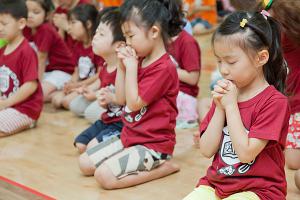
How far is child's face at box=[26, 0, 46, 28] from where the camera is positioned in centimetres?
315

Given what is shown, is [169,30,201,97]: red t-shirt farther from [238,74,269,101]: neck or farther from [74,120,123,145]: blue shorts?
[238,74,269,101]: neck

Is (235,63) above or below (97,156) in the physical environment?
above

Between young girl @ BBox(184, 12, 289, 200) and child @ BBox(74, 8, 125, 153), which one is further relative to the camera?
child @ BBox(74, 8, 125, 153)

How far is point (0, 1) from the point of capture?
2.63 m

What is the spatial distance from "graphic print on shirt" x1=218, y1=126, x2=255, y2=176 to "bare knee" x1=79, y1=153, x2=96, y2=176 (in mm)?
709

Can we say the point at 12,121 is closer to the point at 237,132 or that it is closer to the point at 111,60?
the point at 111,60

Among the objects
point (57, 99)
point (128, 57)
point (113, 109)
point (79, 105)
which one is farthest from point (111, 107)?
point (57, 99)

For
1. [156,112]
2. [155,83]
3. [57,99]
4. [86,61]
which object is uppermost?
[155,83]

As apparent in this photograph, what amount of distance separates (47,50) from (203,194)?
6.34ft

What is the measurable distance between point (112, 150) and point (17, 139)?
685mm

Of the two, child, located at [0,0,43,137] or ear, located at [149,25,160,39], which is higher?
ear, located at [149,25,160,39]

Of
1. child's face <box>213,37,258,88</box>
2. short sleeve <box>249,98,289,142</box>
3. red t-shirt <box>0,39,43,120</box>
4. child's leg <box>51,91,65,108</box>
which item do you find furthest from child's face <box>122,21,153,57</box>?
child's leg <box>51,91,65,108</box>

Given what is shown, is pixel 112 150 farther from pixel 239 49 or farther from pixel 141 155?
pixel 239 49

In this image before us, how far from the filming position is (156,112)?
1983 mm
